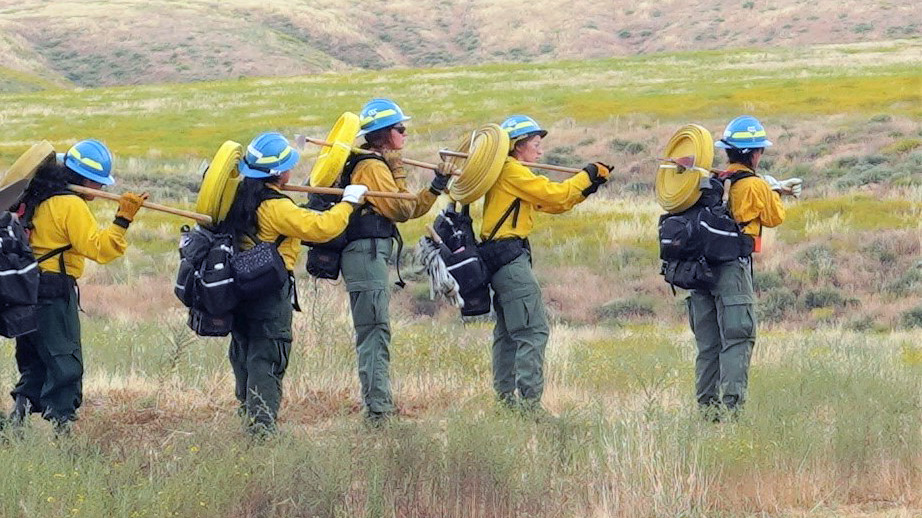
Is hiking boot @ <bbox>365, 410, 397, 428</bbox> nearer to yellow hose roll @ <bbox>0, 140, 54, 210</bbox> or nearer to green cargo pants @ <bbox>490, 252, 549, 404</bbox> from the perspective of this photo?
green cargo pants @ <bbox>490, 252, 549, 404</bbox>

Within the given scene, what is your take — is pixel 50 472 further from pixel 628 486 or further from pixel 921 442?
pixel 921 442

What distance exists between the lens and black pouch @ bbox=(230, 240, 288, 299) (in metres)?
7.13

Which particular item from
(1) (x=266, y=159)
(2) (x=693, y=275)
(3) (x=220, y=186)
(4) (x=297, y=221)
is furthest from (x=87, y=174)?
(2) (x=693, y=275)

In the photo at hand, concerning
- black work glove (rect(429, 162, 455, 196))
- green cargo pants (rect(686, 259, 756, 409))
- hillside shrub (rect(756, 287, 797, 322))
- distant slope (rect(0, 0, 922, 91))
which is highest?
black work glove (rect(429, 162, 455, 196))

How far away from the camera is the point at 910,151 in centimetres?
2753

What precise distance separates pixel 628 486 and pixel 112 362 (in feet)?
18.7

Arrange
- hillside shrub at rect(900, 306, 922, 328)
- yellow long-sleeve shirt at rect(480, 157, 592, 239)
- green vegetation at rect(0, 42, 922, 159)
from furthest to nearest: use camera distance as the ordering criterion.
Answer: green vegetation at rect(0, 42, 922, 159), hillside shrub at rect(900, 306, 922, 328), yellow long-sleeve shirt at rect(480, 157, 592, 239)

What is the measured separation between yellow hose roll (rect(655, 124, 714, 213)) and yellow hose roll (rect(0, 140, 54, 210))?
3.92m

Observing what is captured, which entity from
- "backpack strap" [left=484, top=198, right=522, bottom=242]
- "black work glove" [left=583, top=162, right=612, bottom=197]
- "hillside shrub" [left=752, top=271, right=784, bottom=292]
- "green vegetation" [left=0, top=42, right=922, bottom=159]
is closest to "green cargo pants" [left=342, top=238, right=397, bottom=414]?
"backpack strap" [left=484, top=198, right=522, bottom=242]

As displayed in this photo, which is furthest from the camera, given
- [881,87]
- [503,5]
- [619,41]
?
[503,5]

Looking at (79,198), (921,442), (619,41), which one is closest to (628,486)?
(921,442)

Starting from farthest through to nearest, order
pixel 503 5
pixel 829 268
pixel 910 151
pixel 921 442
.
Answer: pixel 503 5
pixel 910 151
pixel 829 268
pixel 921 442

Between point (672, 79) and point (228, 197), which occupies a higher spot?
point (228, 197)

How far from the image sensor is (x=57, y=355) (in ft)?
24.0
